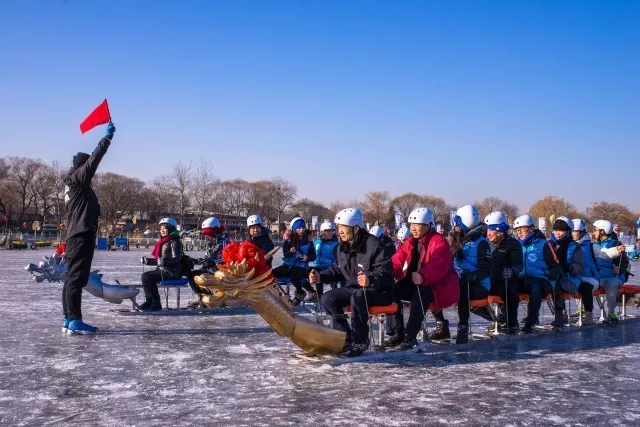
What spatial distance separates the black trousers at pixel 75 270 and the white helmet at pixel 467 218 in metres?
4.90

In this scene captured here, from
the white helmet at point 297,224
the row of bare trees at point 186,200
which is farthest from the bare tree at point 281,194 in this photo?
the white helmet at point 297,224

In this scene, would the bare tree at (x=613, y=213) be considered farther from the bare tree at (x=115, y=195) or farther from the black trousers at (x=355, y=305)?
the black trousers at (x=355, y=305)

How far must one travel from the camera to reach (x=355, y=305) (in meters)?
7.22

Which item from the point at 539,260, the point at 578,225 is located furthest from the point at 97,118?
the point at 578,225

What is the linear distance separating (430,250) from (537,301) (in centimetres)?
241

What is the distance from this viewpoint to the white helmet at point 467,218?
8906 mm

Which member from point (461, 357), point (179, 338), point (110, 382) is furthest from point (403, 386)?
point (179, 338)

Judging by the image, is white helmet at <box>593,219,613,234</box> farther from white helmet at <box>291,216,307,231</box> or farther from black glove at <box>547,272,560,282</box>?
white helmet at <box>291,216,307,231</box>

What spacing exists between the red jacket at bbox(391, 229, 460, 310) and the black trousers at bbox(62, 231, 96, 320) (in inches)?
158

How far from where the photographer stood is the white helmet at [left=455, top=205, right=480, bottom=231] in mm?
8906

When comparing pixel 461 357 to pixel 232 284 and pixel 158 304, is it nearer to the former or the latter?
pixel 232 284

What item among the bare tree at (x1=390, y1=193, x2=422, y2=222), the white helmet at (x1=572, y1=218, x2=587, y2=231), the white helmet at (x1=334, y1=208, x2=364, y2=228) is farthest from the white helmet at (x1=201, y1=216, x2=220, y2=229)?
the bare tree at (x1=390, y1=193, x2=422, y2=222)

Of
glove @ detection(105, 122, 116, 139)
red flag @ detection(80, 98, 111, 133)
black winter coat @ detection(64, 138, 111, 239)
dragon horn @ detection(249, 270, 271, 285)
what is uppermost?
red flag @ detection(80, 98, 111, 133)

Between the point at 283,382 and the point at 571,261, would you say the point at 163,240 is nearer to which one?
the point at 283,382
